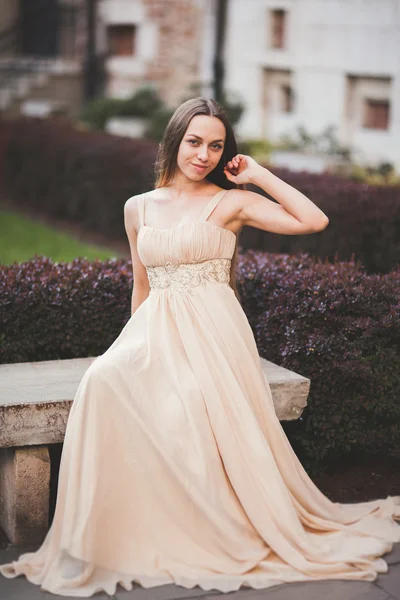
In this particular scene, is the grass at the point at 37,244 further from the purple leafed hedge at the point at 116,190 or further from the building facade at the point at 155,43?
the building facade at the point at 155,43

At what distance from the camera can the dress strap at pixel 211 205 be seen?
4.38m

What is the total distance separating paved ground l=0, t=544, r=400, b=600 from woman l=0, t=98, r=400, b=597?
1.4 inches

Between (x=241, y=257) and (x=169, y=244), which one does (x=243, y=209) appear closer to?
(x=169, y=244)

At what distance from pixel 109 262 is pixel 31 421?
1642 mm

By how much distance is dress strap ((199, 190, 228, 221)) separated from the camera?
14.4 feet

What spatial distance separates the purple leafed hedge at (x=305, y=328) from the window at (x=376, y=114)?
7332 millimetres

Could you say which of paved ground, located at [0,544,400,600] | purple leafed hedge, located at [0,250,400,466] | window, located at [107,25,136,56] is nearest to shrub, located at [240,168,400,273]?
purple leafed hedge, located at [0,250,400,466]

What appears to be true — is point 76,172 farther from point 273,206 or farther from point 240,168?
point 273,206

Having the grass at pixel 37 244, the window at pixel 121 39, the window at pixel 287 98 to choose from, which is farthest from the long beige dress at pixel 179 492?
the window at pixel 121 39

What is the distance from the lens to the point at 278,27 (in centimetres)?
1395

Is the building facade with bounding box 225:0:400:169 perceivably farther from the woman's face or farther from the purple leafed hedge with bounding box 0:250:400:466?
the woman's face

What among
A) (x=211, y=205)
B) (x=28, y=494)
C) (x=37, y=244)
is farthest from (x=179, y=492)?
(x=37, y=244)

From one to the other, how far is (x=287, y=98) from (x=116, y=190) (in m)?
3.88

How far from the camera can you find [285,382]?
15.3 feet
